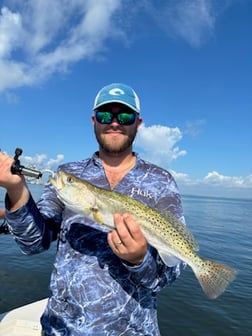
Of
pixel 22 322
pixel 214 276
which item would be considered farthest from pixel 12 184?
pixel 22 322

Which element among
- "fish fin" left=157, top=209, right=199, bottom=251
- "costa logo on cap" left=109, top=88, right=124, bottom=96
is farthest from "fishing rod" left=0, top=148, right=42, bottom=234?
"fish fin" left=157, top=209, right=199, bottom=251

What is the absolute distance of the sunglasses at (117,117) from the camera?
4152 mm

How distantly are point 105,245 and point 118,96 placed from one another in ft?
6.16

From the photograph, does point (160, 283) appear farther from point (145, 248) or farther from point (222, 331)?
point (222, 331)

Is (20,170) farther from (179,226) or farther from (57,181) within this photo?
(179,226)

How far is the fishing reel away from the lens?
311 centimetres

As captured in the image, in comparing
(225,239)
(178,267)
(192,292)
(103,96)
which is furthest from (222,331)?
(225,239)

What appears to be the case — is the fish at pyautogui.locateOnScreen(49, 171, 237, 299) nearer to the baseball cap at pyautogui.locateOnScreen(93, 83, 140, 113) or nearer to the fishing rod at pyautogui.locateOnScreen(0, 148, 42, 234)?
the fishing rod at pyautogui.locateOnScreen(0, 148, 42, 234)

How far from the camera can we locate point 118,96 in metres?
4.13

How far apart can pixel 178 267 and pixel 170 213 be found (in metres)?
0.67

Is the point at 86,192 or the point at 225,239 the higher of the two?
the point at 86,192

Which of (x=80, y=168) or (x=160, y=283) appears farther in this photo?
(x=80, y=168)

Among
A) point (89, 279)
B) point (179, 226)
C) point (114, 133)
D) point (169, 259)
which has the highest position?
point (114, 133)

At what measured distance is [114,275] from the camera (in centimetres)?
353
